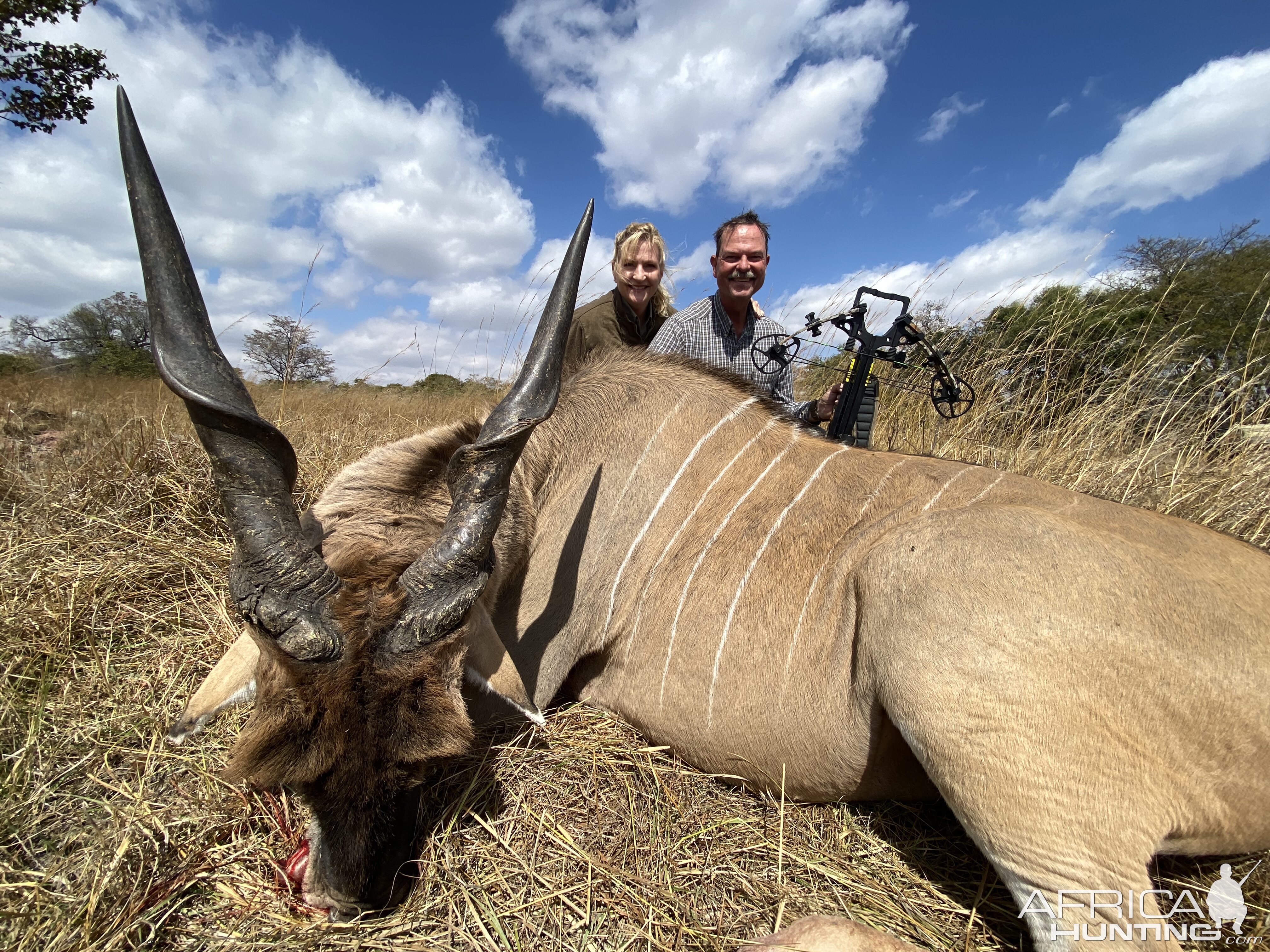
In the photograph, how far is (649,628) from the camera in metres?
2.38

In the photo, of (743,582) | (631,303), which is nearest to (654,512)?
(743,582)

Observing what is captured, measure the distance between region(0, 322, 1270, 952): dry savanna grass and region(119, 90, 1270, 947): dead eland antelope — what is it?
186mm

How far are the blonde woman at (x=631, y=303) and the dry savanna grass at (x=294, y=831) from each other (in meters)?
3.32

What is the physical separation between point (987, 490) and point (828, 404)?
225 centimetres

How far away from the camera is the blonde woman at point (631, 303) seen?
514 centimetres

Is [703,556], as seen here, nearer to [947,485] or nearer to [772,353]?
[947,485]

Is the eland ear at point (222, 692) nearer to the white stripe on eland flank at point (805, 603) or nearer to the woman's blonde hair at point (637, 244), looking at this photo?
the white stripe on eland flank at point (805, 603)

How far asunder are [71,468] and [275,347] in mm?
2331

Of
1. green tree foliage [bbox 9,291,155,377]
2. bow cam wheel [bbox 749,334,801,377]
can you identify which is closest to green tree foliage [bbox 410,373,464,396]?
green tree foliage [bbox 9,291,155,377]

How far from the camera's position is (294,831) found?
1925 millimetres

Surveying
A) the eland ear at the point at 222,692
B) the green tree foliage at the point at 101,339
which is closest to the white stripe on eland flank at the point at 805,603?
the eland ear at the point at 222,692

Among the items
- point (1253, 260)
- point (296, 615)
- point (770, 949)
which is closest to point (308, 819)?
point (296, 615)

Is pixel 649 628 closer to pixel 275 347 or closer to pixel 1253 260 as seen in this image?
pixel 275 347

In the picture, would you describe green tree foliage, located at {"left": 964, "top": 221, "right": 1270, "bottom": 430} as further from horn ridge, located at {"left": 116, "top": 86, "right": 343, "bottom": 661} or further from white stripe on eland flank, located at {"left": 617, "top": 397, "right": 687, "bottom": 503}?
horn ridge, located at {"left": 116, "top": 86, "right": 343, "bottom": 661}
